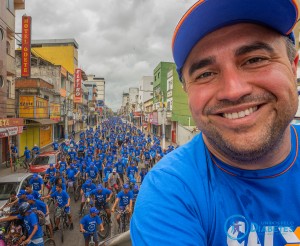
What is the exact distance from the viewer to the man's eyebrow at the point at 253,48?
1138 mm

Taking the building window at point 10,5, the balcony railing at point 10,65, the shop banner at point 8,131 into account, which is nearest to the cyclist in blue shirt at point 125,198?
the shop banner at point 8,131

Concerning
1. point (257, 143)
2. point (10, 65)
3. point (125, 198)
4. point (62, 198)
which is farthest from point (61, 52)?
point (257, 143)

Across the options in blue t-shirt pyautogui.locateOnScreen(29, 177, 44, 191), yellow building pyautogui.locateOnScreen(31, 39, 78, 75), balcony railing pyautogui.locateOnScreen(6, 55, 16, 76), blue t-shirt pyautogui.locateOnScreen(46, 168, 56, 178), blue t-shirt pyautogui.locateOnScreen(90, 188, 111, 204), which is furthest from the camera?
yellow building pyautogui.locateOnScreen(31, 39, 78, 75)

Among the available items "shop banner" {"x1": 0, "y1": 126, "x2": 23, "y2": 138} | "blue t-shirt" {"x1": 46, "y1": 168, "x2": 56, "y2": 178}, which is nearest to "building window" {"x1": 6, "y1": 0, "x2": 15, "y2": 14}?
"shop banner" {"x1": 0, "y1": 126, "x2": 23, "y2": 138}

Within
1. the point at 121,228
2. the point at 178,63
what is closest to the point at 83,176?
the point at 121,228

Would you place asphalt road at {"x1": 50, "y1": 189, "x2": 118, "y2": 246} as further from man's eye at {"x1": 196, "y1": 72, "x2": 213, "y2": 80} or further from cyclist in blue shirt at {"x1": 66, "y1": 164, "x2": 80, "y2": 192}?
man's eye at {"x1": 196, "y1": 72, "x2": 213, "y2": 80}

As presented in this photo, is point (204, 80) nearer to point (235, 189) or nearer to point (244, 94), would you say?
point (244, 94)

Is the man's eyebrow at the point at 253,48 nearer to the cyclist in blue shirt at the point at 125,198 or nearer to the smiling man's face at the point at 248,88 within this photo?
the smiling man's face at the point at 248,88

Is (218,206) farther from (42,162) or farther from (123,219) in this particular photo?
(42,162)

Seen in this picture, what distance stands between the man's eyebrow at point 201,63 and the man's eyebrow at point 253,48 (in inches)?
4.6

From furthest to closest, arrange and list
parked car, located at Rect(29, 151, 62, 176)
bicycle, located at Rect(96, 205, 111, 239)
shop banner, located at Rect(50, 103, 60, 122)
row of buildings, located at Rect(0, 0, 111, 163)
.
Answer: shop banner, located at Rect(50, 103, 60, 122) < row of buildings, located at Rect(0, 0, 111, 163) < parked car, located at Rect(29, 151, 62, 176) < bicycle, located at Rect(96, 205, 111, 239)

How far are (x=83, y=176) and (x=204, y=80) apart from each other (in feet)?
40.1

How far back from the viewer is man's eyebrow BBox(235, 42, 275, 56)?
1138mm

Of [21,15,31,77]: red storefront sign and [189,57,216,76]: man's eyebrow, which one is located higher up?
[21,15,31,77]: red storefront sign
